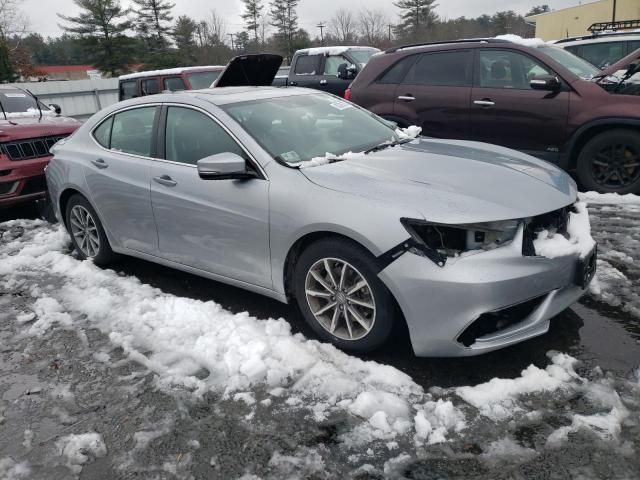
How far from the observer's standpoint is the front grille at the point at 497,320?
281 centimetres

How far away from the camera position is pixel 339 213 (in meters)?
3.02

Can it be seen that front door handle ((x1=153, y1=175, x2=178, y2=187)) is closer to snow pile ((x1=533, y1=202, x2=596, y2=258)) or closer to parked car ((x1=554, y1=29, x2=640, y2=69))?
snow pile ((x1=533, y1=202, x2=596, y2=258))

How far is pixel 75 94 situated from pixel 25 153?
13.4 meters

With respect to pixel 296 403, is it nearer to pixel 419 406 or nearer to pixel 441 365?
pixel 419 406

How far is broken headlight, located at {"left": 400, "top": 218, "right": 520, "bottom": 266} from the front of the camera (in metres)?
2.79

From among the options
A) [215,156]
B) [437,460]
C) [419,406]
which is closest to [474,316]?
[419,406]

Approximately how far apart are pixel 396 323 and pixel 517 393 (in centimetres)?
72

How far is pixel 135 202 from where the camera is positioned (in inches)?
168

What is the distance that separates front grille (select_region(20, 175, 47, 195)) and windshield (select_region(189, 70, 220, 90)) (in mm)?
4597

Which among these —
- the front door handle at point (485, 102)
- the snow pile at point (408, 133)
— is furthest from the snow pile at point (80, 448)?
the front door handle at point (485, 102)

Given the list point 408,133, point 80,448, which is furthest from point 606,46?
point 80,448

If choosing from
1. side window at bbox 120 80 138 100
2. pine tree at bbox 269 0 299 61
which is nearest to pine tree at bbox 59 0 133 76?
pine tree at bbox 269 0 299 61

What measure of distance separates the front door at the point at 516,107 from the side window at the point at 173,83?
6.49 m

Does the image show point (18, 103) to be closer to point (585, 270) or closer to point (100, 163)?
point (100, 163)
